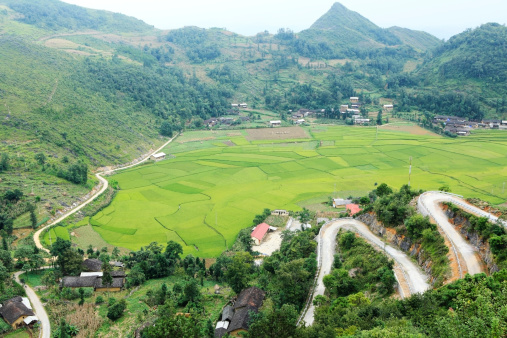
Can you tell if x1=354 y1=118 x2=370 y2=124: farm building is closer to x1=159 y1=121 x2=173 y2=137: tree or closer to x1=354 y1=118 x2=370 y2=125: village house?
x1=354 y1=118 x2=370 y2=125: village house

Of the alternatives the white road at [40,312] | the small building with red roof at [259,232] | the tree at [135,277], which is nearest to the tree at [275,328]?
the white road at [40,312]

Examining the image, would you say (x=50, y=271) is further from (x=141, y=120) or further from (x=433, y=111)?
(x=433, y=111)

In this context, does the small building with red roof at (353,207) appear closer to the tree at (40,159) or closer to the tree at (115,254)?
the tree at (115,254)

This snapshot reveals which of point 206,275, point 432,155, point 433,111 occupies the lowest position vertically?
point 206,275

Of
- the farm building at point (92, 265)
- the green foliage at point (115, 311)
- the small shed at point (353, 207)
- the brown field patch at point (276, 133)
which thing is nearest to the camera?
the green foliage at point (115, 311)

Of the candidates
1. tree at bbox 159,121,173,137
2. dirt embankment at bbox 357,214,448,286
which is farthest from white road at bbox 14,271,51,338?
tree at bbox 159,121,173,137

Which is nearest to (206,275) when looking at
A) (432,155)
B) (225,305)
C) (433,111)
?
(225,305)

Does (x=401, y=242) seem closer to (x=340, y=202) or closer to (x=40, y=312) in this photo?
(x=340, y=202)
